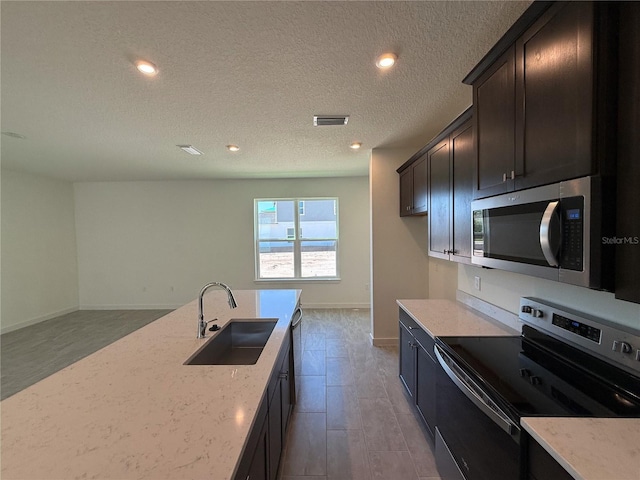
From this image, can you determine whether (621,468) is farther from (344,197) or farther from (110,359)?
(344,197)

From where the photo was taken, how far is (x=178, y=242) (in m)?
5.32

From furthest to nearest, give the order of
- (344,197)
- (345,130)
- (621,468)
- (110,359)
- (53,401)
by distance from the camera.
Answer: (344,197), (345,130), (110,359), (53,401), (621,468)

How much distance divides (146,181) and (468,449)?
645 centimetres

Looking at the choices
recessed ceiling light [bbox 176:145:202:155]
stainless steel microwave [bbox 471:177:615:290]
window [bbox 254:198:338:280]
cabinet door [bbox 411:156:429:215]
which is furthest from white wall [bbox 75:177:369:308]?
stainless steel microwave [bbox 471:177:615:290]

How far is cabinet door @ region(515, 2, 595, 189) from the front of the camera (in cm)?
88

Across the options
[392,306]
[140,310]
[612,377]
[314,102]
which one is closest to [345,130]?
[314,102]

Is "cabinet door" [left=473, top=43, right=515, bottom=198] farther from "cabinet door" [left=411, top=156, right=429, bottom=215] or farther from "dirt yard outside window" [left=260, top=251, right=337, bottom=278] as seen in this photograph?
"dirt yard outside window" [left=260, top=251, right=337, bottom=278]

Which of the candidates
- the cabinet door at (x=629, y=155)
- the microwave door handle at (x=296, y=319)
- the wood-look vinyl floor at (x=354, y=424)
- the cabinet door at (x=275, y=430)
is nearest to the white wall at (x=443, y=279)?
the wood-look vinyl floor at (x=354, y=424)

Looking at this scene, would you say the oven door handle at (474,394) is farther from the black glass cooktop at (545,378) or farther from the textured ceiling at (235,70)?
the textured ceiling at (235,70)

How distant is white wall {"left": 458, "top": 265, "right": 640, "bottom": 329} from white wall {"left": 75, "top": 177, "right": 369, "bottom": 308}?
119 inches

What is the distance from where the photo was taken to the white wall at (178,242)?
5.21 m

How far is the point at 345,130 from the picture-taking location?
2730mm

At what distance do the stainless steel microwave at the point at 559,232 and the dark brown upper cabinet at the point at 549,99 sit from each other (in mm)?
68

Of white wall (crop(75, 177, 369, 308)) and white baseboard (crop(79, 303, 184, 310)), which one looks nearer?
white wall (crop(75, 177, 369, 308))
